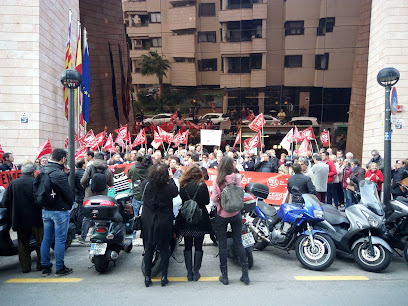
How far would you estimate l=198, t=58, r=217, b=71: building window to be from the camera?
2166 cm

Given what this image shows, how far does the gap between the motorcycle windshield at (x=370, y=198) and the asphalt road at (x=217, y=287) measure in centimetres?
101

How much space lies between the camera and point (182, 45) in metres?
21.8

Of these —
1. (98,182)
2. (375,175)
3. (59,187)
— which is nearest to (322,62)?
(375,175)

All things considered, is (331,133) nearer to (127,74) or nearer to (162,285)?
(127,74)

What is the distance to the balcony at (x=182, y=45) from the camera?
2166cm

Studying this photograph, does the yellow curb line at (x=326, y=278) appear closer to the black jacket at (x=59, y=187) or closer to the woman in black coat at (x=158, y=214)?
the woman in black coat at (x=158, y=214)

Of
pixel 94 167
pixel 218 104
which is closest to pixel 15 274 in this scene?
pixel 94 167

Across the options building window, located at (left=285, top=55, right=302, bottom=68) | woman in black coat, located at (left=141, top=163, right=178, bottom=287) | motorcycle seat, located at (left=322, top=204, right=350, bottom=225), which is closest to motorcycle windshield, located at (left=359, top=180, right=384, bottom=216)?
motorcycle seat, located at (left=322, top=204, right=350, bottom=225)

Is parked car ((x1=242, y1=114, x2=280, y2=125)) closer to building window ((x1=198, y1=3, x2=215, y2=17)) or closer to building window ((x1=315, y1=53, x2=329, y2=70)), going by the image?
building window ((x1=315, y1=53, x2=329, y2=70))

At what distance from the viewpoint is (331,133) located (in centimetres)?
2042

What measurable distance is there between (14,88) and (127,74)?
10.5 m

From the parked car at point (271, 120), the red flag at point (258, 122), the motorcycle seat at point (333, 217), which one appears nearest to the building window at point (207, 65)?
the parked car at point (271, 120)

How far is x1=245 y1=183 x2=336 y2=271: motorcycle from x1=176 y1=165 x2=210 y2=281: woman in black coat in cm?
155

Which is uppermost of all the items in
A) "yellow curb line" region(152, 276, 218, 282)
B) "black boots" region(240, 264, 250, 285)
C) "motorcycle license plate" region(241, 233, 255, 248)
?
"motorcycle license plate" region(241, 233, 255, 248)
